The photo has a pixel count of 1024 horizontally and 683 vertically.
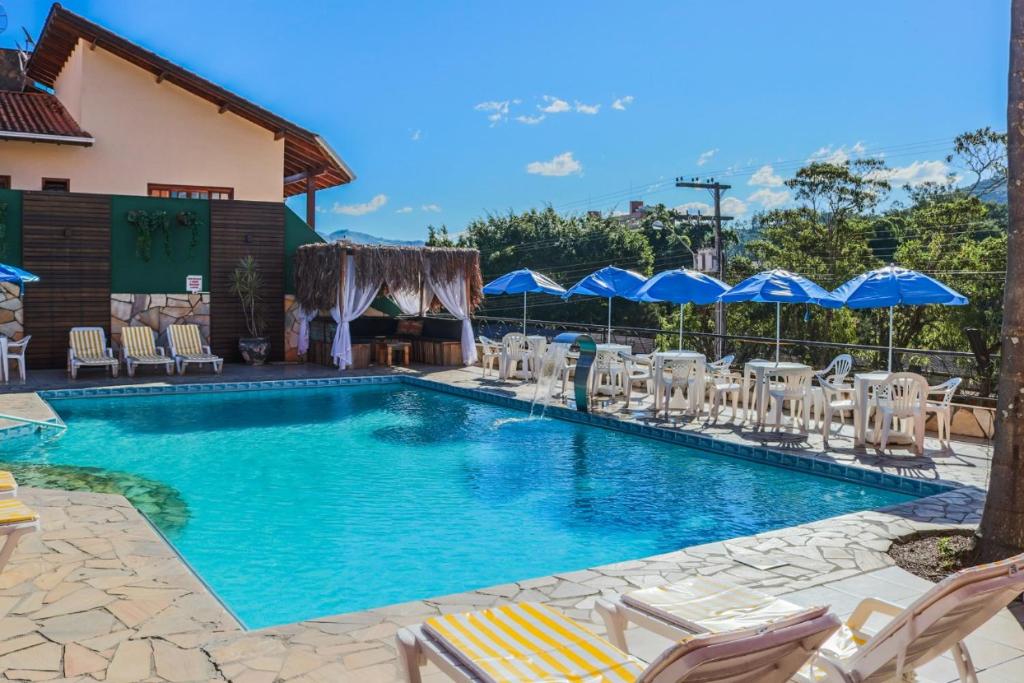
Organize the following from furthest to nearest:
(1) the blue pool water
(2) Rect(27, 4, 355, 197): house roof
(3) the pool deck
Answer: (2) Rect(27, 4, 355, 197): house roof → (1) the blue pool water → (3) the pool deck

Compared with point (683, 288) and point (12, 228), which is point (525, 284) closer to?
point (683, 288)

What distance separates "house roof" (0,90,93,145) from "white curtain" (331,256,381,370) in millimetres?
5488

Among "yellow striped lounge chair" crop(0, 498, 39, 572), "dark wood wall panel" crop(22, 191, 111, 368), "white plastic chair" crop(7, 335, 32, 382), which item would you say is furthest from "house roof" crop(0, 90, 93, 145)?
"yellow striped lounge chair" crop(0, 498, 39, 572)

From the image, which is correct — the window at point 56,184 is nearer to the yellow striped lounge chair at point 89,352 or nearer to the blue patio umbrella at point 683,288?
the yellow striped lounge chair at point 89,352

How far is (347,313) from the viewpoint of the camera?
15.9 meters

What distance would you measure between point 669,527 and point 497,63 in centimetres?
3620

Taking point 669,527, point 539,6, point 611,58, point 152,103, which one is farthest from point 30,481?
point 611,58

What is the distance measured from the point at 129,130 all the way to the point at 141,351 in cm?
496

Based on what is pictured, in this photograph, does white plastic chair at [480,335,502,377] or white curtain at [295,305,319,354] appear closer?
white plastic chair at [480,335,502,377]

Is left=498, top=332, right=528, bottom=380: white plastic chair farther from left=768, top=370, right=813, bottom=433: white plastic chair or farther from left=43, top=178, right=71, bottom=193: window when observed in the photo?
left=43, top=178, right=71, bottom=193: window

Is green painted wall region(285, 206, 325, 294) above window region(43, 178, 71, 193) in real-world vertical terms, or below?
below

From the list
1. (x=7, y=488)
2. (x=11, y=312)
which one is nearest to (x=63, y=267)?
(x=11, y=312)

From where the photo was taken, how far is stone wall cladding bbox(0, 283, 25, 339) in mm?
14625

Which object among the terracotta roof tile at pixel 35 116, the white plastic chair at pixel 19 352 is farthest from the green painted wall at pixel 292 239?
the white plastic chair at pixel 19 352
